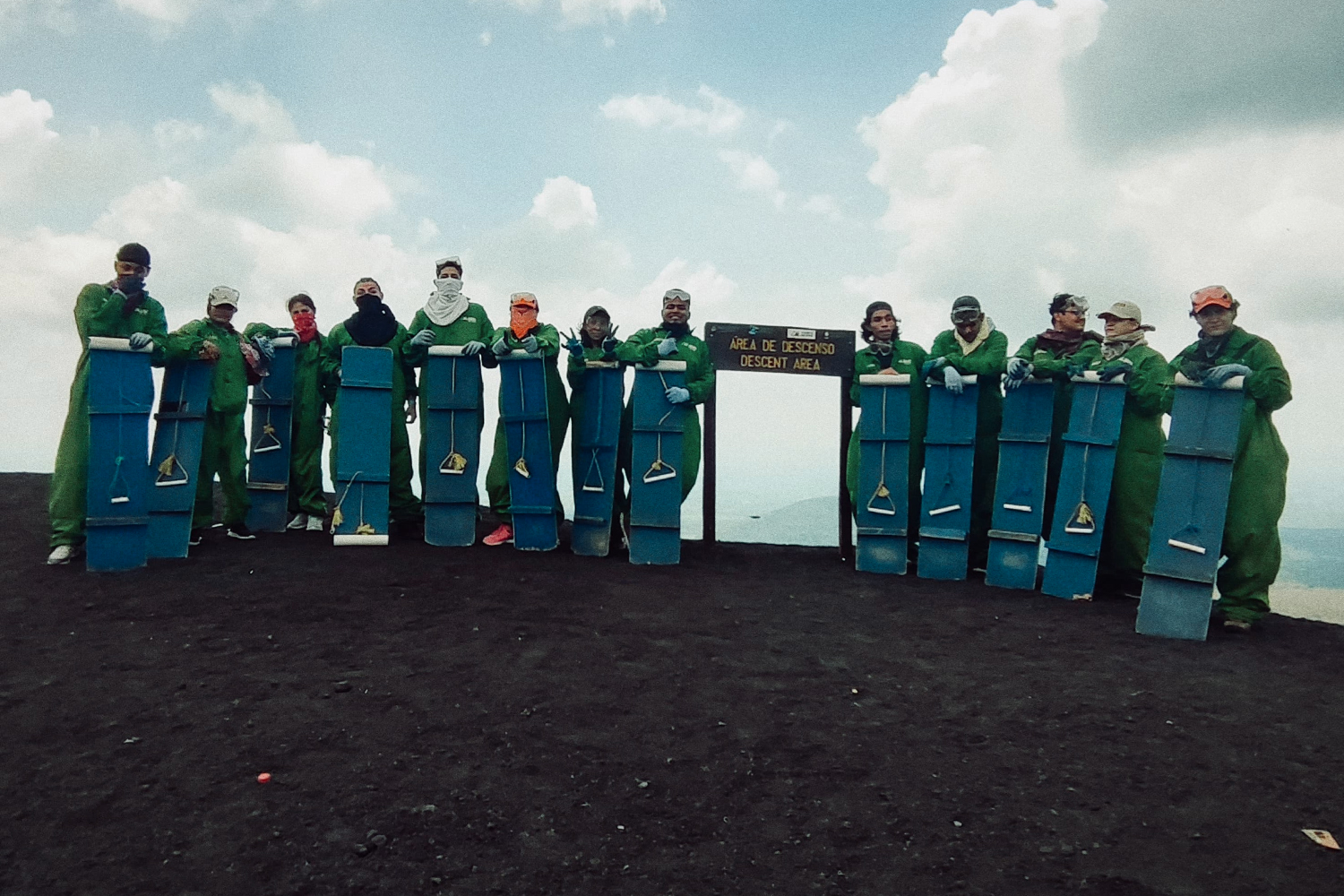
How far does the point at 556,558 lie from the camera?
7.43 meters

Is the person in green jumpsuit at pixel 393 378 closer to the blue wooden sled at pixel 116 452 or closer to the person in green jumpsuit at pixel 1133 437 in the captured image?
the blue wooden sled at pixel 116 452

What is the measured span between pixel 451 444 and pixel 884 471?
3.78 metres

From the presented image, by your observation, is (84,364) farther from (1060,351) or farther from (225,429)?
(1060,351)

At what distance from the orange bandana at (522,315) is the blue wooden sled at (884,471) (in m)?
2.93

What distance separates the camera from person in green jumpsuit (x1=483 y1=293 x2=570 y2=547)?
7.48 metres

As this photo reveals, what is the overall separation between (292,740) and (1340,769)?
4.57 meters

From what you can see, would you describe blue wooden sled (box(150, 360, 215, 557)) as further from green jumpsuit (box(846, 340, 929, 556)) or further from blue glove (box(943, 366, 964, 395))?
blue glove (box(943, 366, 964, 395))

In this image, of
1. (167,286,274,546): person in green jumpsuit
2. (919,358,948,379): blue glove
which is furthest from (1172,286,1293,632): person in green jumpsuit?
(167,286,274,546): person in green jumpsuit

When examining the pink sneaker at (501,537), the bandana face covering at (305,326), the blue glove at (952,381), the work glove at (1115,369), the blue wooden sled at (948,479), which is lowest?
the pink sneaker at (501,537)

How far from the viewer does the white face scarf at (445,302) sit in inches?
313

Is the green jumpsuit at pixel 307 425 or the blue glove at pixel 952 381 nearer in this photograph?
the blue glove at pixel 952 381

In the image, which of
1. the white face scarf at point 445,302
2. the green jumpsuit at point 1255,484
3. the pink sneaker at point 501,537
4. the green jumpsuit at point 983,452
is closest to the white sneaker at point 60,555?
the pink sneaker at point 501,537

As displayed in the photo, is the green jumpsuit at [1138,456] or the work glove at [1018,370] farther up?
the work glove at [1018,370]

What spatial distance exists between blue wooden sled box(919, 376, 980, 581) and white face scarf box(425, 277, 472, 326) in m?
4.28
